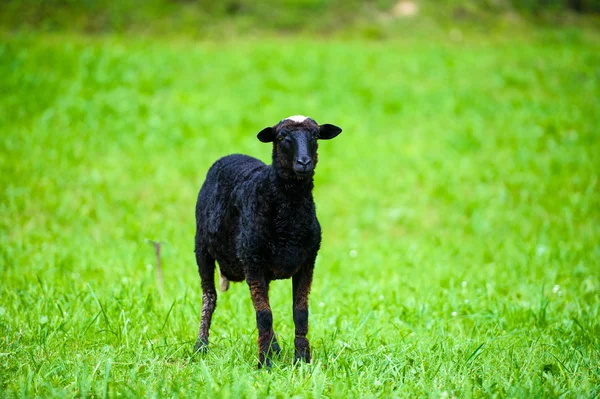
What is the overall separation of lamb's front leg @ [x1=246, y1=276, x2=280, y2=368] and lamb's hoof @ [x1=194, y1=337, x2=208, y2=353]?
0.58m

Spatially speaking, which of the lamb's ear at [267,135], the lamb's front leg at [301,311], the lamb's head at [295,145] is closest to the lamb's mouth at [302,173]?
the lamb's head at [295,145]

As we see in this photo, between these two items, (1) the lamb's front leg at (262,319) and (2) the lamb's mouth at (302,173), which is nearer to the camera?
(2) the lamb's mouth at (302,173)

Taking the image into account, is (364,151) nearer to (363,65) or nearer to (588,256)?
(363,65)

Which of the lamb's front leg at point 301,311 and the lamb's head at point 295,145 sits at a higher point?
the lamb's head at point 295,145

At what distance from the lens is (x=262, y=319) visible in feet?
13.6

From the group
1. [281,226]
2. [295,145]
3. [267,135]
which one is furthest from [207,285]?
[295,145]

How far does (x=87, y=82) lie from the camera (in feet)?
49.0

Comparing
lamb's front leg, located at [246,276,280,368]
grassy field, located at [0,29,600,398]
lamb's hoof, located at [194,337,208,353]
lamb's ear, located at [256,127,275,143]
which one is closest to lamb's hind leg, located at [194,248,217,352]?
lamb's hoof, located at [194,337,208,353]

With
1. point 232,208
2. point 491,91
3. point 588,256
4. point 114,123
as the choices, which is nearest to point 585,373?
point 232,208

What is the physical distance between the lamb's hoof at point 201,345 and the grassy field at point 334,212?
75mm

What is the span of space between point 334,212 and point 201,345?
22.6 ft

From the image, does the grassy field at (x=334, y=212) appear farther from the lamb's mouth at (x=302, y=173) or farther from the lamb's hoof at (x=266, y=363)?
the lamb's mouth at (x=302, y=173)

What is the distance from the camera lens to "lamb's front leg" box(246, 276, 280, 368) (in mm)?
4164

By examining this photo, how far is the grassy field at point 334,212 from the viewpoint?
14.3 ft
